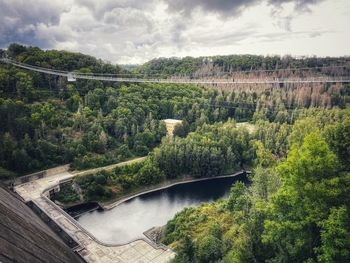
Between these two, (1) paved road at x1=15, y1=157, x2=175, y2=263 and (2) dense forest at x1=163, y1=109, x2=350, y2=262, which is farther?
(1) paved road at x1=15, y1=157, x2=175, y2=263

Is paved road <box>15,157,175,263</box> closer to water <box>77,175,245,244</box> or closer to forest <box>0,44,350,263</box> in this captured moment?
forest <box>0,44,350,263</box>

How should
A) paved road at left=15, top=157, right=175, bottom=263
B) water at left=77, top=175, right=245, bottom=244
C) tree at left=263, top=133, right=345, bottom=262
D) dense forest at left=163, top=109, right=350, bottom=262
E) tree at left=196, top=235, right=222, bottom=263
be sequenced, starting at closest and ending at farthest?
1. dense forest at left=163, top=109, right=350, bottom=262
2. tree at left=263, top=133, right=345, bottom=262
3. tree at left=196, top=235, right=222, bottom=263
4. paved road at left=15, top=157, right=175, bottom=263
5. water at left=77, top=175, right=245, bottom=244

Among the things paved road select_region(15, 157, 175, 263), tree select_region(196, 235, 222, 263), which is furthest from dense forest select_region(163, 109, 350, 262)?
paved road select_region(15, 157, 175, 263)

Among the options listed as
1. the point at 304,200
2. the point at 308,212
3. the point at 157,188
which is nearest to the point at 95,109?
the point at 157,188

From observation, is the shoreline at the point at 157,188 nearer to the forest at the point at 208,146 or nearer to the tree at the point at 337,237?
the forest at the point at 208,146

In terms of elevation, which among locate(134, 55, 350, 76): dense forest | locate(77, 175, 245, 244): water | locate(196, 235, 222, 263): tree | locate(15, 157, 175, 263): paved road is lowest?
locate(77, 175, 245, 244): water
